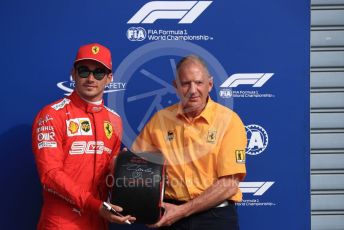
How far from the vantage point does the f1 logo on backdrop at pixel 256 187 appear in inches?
117

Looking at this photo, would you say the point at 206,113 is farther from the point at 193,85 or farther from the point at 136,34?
the point at 136,34

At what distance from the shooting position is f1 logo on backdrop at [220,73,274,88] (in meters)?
2.93

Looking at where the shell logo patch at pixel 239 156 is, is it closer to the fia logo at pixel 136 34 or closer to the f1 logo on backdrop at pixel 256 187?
the f1 logo on backdrop at pixel 256 187

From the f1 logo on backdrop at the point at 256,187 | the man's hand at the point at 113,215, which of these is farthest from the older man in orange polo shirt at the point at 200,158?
the f1 logo on backdrop at the point at 256,187

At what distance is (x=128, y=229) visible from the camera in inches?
117

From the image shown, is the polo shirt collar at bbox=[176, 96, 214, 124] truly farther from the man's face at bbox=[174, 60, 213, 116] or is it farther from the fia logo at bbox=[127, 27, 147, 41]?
the fia logo at bbox=[127, 27, 147, 41]

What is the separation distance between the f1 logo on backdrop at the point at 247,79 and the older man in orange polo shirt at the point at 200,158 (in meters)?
0.51

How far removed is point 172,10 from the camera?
2930 millimetres

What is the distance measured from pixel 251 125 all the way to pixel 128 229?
3.55ft

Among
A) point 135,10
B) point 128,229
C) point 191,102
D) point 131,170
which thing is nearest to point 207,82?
point 191,102

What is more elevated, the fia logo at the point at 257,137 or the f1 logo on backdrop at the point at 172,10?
the f1 logo on backdrop at the point at 172,10

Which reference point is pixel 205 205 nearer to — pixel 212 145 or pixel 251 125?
pixel 212 145

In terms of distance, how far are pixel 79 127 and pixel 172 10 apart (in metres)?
1.08

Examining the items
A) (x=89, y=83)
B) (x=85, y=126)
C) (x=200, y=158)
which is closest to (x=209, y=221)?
(x=200, y=158)
